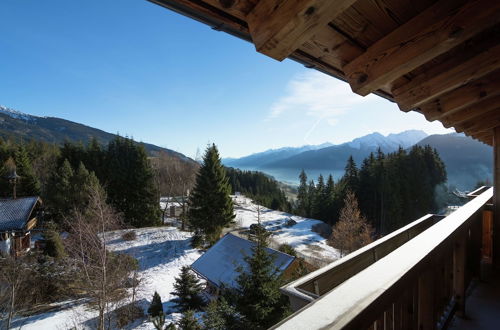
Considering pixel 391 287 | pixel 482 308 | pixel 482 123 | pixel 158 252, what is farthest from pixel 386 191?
pixel 391 287

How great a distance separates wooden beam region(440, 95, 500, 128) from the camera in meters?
2.25

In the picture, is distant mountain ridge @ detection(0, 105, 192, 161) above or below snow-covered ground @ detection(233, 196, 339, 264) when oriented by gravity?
above

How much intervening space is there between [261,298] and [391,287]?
6.71 metres

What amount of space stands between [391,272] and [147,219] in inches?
994

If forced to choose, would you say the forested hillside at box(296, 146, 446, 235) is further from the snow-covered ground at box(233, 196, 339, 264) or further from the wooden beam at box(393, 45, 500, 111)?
the wooden beam at box(393, 45, 500, 111)

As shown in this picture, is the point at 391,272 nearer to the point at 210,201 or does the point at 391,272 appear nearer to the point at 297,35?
the point at 297,35

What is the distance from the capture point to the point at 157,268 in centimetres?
1417

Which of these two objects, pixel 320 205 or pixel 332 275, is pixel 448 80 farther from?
pixel 320 205

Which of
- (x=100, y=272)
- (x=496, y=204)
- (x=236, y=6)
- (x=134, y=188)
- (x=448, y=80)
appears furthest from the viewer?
(x=134, y=188)

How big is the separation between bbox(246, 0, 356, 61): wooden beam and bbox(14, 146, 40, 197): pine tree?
1207 inches

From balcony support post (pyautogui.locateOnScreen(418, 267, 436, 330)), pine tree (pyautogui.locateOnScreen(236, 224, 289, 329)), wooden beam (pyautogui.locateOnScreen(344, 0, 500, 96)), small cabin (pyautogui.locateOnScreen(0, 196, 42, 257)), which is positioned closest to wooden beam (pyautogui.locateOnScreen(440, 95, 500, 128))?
wooden beam (pyautogui.locateOnScreen(344, 0, 500, 96))

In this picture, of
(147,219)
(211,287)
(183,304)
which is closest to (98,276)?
(183,304)

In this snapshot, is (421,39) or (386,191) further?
(386,191)

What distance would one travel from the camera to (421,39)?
1.22 m
